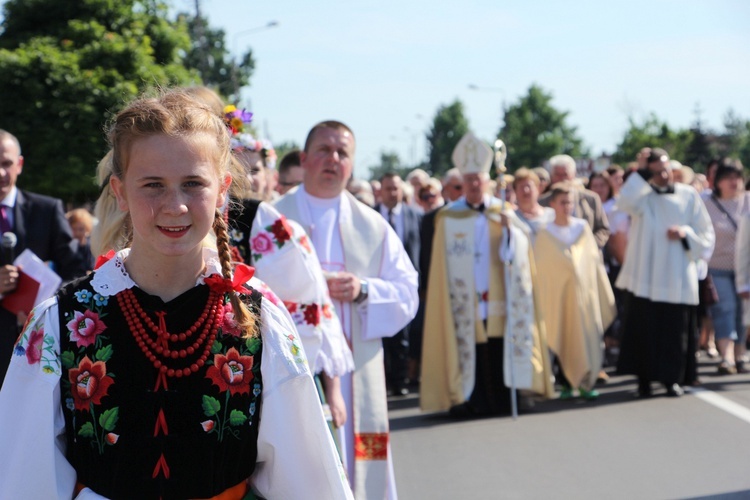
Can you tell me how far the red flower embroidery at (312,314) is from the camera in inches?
184

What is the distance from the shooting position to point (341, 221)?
6.07 meters

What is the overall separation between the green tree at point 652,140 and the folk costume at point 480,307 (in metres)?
43.6

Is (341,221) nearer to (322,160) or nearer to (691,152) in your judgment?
(322,160)

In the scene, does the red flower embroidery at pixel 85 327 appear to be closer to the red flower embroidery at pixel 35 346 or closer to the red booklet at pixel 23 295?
the red flower embroidery at pixel 35 346

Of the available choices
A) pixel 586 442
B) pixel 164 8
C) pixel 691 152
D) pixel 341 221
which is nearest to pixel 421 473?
pixel 586 442

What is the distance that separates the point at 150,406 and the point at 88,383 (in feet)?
0.53

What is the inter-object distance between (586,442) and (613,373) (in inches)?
159

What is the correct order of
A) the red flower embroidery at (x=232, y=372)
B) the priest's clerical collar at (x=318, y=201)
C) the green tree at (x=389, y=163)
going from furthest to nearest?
the green tree at (x=389, y=163) < the priest's clerical collar at (x=318, y=201) < the red flower embroidery at (x=232, y=372)

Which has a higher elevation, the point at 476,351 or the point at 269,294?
the point at 269,294

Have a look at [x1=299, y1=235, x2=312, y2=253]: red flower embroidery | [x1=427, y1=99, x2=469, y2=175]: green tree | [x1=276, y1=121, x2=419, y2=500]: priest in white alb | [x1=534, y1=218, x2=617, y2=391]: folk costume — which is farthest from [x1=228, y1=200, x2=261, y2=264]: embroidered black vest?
[x1=427, y1=99, x2=469, y2=175]: green tree

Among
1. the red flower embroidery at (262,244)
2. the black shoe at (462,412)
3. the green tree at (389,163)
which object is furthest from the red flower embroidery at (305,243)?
the green tree at (389,163)

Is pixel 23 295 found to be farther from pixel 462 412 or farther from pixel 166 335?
pixel 462 412

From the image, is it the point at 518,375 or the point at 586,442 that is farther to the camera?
the point at 518,375

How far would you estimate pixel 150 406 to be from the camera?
2793 mm
